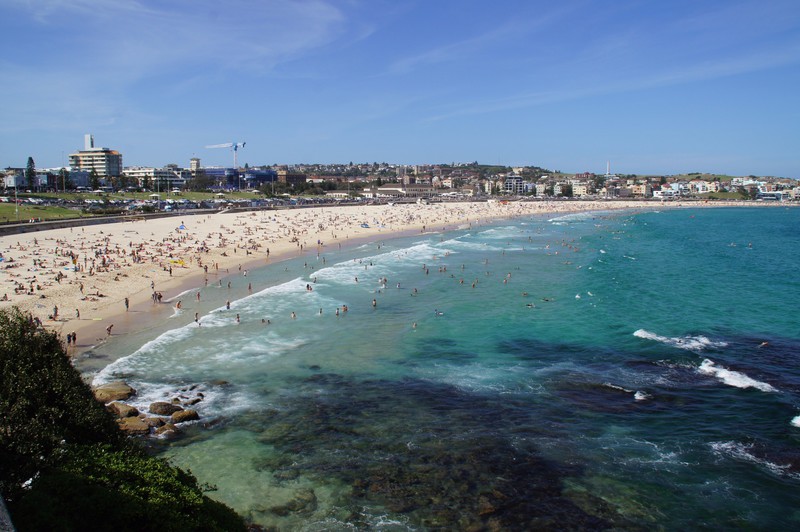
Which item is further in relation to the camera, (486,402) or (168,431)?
(486,402)

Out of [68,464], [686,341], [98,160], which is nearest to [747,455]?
[686,341]

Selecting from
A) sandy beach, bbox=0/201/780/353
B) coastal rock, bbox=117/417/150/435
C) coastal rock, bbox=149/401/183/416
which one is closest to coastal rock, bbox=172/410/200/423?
coastal rock, bbox=149/401/183/416

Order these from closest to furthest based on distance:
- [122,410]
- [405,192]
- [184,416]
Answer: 1. [122,410]
2. [184,416]
3. [405,192]

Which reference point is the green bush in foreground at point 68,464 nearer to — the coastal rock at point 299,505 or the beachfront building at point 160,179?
the coastal rock at point 299,505

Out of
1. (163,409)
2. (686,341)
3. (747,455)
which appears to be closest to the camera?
(747,455)

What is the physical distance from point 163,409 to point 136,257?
3088 centimetres

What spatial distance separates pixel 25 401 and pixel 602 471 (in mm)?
13317

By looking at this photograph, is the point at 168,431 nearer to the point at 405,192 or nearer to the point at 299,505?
the point at 299,505

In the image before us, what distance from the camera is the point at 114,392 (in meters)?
18.8

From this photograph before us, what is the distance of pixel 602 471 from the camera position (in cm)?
1438

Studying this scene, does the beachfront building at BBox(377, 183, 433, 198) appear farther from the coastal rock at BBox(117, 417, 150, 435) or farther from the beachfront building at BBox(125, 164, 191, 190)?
the coastal rock at BBox(117, 417, 150, 435)

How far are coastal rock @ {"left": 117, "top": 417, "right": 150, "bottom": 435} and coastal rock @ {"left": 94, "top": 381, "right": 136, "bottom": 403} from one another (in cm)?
213

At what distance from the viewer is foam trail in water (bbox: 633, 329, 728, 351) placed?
25.0m

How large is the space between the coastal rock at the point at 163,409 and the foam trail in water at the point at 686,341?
20.7 metres
